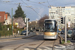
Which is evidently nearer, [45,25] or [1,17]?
[45,25]

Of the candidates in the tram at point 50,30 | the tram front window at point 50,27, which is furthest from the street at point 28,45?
the tram front window at point 50,27

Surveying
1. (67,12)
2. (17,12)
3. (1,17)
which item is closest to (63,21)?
(1,17)

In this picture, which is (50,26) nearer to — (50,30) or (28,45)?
(50,30)

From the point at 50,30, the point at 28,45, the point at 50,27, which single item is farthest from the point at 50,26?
the point at 28,45

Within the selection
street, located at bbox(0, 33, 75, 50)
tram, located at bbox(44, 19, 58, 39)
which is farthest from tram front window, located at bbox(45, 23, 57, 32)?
street, located at bbox(0, 33, 75, 50)

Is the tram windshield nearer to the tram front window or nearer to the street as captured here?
the tram front window

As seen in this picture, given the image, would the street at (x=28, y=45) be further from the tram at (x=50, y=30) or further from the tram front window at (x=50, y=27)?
the tram front window at (x=50, y=27)

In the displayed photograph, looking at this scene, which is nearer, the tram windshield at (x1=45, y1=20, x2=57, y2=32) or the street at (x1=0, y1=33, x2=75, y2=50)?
the street at (x1=0, y1=33, x2=75, y2=50)

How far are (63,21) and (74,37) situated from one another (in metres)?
8.96

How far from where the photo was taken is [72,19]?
323 feet

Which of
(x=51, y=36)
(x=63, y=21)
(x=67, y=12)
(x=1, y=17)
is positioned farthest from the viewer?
(x=67, y=12)

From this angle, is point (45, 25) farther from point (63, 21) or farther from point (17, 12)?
point (17, 12)

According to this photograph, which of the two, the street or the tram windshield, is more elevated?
the tram windshield

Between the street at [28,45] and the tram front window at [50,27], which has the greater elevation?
the tram front window at [50,27]
